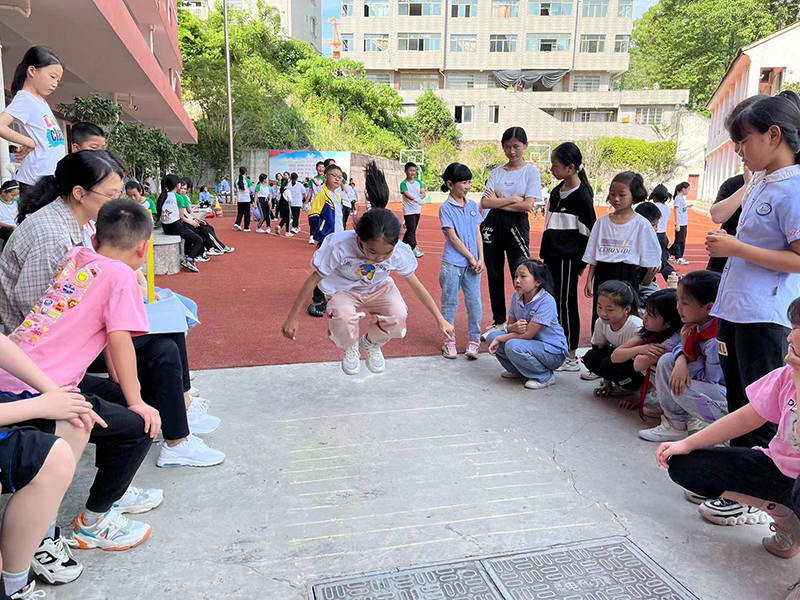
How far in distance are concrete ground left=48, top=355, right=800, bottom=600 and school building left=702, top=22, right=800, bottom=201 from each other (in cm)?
2349

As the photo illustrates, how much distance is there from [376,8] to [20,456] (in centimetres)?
4742

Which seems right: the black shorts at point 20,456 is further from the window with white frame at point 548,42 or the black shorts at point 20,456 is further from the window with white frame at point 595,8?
the window with white frame at point 595,8

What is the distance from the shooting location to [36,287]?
101 inches

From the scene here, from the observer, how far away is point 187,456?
10.0ft

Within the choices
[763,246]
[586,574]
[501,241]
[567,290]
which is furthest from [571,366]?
[586,574]

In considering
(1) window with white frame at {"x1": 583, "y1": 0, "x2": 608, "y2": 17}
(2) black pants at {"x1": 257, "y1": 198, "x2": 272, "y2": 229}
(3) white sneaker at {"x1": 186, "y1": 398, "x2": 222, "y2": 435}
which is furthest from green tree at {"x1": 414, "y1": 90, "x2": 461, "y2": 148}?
(3) white sneaker at {"x1": 186, "y1": 398, "x2": 222, "y2": 435}

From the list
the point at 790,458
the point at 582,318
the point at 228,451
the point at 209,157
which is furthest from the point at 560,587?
the point at 209,157

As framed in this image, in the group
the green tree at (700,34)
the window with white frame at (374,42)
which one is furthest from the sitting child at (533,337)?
the green tree at (700,34)

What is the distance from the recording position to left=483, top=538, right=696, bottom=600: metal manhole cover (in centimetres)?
214

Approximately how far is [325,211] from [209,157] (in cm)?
2312

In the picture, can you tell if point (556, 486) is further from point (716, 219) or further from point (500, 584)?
point (716, 219)

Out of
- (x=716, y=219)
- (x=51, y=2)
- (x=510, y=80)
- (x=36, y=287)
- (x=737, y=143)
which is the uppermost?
(x=510, y=80)

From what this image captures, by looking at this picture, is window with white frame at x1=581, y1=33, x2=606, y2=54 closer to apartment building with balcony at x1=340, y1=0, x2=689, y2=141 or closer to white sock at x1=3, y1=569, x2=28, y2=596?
apartment building with balcony at x1=340, y1=0, x2=689, y2=141

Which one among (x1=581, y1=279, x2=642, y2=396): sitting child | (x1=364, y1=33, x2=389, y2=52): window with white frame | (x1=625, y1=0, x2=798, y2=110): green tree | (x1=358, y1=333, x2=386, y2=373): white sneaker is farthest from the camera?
(x1=364, y1=33, x2=389, y2=52): window with white frame
